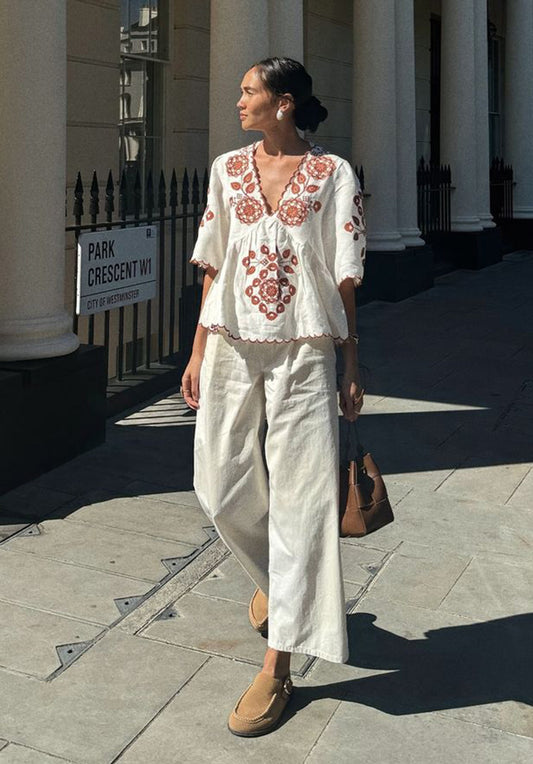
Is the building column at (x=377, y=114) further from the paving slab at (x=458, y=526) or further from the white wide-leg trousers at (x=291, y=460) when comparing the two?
the white wide-leg trousers at (x=291, y=460)

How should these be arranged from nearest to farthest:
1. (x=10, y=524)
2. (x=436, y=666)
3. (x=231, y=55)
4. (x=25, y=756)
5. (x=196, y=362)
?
1. (x=25, y=756)
2. (x=196, y=362)
3. (x=436, y=666)
4. (x=10, y=524)
5. (x=231, y=55)

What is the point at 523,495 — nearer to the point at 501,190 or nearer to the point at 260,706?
the point at 260,706

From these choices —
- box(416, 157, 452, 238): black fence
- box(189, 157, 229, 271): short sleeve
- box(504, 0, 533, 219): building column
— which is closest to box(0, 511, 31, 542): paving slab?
box(189, 157, 229, 271): short sleeve

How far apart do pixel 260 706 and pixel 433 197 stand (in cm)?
1227

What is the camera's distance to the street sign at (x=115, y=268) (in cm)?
632

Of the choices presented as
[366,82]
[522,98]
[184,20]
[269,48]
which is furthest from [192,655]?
[522,98]

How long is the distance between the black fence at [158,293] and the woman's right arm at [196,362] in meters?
3.05

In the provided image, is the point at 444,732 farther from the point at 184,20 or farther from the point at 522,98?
the point at 522,98

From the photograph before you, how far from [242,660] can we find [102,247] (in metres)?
3.49

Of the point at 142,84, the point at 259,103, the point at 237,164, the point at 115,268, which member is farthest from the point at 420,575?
the point at 142,84

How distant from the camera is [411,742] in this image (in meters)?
3.15

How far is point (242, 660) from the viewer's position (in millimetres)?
3631

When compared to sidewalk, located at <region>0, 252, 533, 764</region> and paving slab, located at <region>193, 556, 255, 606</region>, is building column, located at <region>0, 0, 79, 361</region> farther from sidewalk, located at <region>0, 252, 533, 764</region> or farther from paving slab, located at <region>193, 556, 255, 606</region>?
paving slab, located at <region>193, 556, 255, 606</region>

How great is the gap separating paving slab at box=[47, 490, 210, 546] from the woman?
1.48 m
